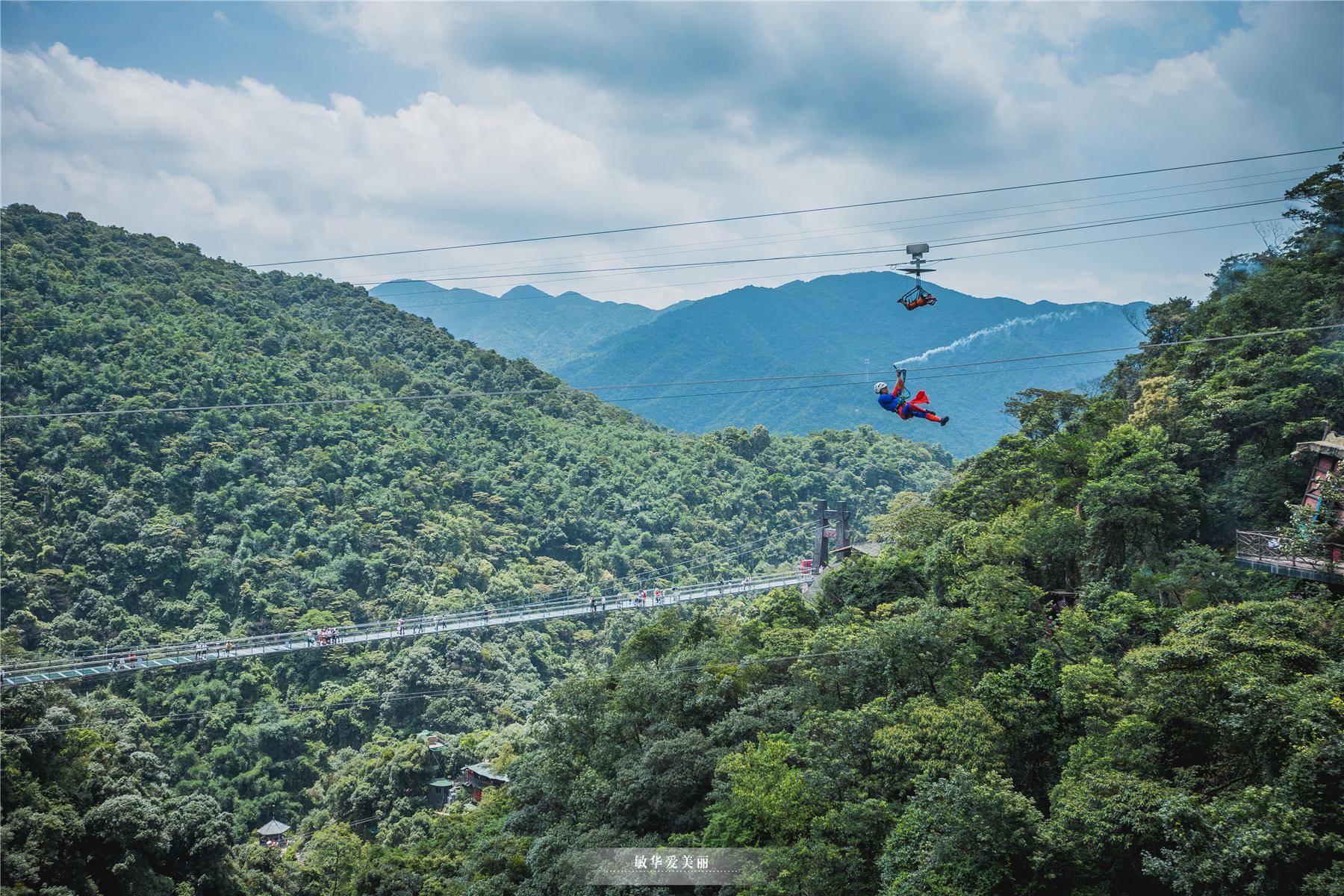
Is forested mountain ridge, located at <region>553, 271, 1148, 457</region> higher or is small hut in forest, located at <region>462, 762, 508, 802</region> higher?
forested mountain ridge, located at <region>553, 271, 1148, 457</region>

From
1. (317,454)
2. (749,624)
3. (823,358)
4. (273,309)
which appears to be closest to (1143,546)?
(749,624)

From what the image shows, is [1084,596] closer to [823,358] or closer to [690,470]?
[690,470]

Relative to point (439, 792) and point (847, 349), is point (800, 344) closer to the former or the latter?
point (847, 349)

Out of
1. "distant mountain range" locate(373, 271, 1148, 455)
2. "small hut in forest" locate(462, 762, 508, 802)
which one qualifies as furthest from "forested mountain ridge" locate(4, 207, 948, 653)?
"distant mountain range" locate(373, 271, 1148, 455)

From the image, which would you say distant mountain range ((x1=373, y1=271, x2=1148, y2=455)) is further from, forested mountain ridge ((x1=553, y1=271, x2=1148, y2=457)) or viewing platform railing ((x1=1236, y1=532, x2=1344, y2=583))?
viewing platform railing ((x1=1236, y1=532, x2=1344, y2=583))

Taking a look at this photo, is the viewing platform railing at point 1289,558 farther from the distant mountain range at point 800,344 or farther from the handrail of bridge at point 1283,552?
the distant mountain range at point 800,344

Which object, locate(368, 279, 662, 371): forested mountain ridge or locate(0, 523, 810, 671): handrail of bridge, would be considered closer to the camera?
locate(0, 523, 810, 671): handrail of bridge
